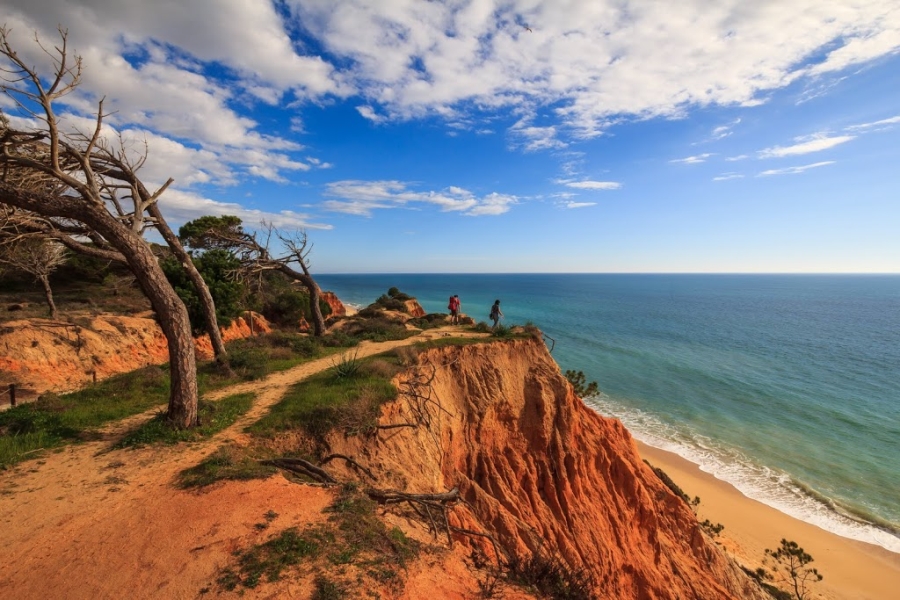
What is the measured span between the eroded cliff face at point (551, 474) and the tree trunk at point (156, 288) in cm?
495

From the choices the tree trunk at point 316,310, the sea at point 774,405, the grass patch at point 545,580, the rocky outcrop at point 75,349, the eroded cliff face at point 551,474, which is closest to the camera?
the grass patch at point 545,580

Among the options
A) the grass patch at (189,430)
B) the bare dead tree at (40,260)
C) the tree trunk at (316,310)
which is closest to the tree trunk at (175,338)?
the grass patch at (189,430)

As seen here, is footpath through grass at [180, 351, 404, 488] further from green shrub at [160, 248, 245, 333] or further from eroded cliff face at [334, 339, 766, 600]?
green shrub at [160, 248, 245, 333]

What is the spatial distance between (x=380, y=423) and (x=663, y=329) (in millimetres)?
68932

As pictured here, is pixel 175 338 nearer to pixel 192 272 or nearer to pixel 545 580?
pixel 192 272

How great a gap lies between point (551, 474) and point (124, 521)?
13.4 metres

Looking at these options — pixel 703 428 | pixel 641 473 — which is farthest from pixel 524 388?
pixel 703 428

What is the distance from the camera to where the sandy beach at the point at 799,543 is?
53.5 ft

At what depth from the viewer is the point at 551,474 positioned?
15094mm

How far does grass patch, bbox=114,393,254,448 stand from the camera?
8.09 meters

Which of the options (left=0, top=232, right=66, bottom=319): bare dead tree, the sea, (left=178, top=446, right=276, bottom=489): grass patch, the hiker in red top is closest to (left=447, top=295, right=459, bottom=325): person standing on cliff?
the hiker in red top

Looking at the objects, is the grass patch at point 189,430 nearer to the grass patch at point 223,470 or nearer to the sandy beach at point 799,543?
the grass patch at point 223,470

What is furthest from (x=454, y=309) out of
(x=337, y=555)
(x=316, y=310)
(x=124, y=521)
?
Answer: (x=124, y=521)

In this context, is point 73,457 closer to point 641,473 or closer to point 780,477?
point 641,473
